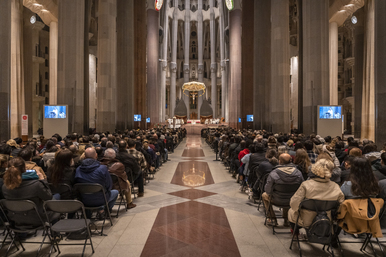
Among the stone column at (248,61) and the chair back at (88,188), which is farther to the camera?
the stone column at (248,61)

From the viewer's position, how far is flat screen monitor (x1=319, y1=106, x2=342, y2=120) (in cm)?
1212

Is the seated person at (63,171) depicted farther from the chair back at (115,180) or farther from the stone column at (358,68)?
the stone column at (358,68)

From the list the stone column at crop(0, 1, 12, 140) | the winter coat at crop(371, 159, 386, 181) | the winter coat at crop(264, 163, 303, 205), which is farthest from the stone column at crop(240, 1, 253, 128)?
the winter coat at crop(264, 163, 303, 205)

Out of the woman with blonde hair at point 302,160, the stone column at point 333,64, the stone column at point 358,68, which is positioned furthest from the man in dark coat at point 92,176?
the stone column at point 358,68

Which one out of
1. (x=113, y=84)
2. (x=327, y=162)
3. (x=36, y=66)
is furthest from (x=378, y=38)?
(x=36, y=66)

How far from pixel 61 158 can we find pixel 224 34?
154 feet

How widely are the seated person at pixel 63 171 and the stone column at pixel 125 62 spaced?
18.0m

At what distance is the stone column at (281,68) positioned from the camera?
17.9 m

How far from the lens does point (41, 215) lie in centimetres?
367

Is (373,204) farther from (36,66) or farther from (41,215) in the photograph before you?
(36,66)

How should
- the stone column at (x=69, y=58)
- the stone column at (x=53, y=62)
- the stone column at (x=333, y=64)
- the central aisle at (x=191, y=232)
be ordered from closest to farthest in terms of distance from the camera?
the central aisle at (x=191, y=232) < the stone column at (x=69, y=58) < the stone column at (x=53, y=62) < the stone column at (x=333, y=64)

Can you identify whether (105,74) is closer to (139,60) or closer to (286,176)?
(139,60)

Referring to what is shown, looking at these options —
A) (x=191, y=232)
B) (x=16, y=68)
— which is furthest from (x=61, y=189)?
(x=16, y=68)

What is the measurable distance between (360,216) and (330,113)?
32.4ft
